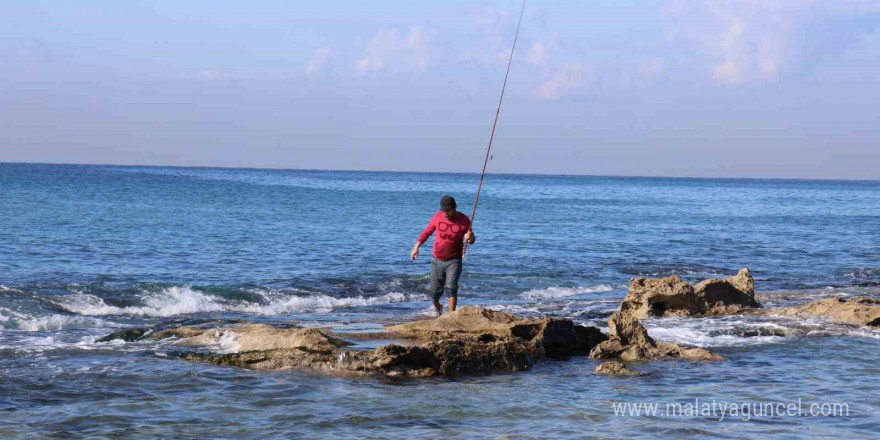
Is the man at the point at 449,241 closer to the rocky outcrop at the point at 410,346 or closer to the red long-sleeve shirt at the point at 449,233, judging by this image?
the red long-sleeve shirt at the point at 449,233

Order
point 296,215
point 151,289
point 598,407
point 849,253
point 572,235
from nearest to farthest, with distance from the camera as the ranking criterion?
point 598,407
point 151,289
point 849,253
point 572,235
point 296,215

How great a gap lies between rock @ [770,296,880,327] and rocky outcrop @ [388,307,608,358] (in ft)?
12.9

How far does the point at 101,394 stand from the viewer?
23.6 ft

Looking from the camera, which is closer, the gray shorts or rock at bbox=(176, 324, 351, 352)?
rock at bbox=(176, 324, 351, 352)

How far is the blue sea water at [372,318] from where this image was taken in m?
6.48

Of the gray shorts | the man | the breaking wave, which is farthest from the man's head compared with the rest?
the breaking wave

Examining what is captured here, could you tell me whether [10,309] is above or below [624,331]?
below

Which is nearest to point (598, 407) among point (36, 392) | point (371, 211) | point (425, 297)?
point (36, 392)

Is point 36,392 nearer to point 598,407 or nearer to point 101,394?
point 101,394

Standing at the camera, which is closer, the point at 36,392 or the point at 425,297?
the point at 36,392

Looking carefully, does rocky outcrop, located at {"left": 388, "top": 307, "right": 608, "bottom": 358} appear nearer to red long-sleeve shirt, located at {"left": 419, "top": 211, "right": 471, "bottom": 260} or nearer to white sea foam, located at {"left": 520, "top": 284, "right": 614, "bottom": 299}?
red long-sleeve shirt, located at {"left": 419, "top": 211, "right": 471, "bottom": 260}

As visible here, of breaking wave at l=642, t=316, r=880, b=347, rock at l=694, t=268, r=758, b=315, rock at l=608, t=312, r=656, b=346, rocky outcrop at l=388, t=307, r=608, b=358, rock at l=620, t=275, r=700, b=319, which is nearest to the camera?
rocky outcrop at l=388, t=307, r=608, b=358

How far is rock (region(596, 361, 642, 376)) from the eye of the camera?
8.11m

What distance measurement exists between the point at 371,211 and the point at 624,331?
3345 cm
